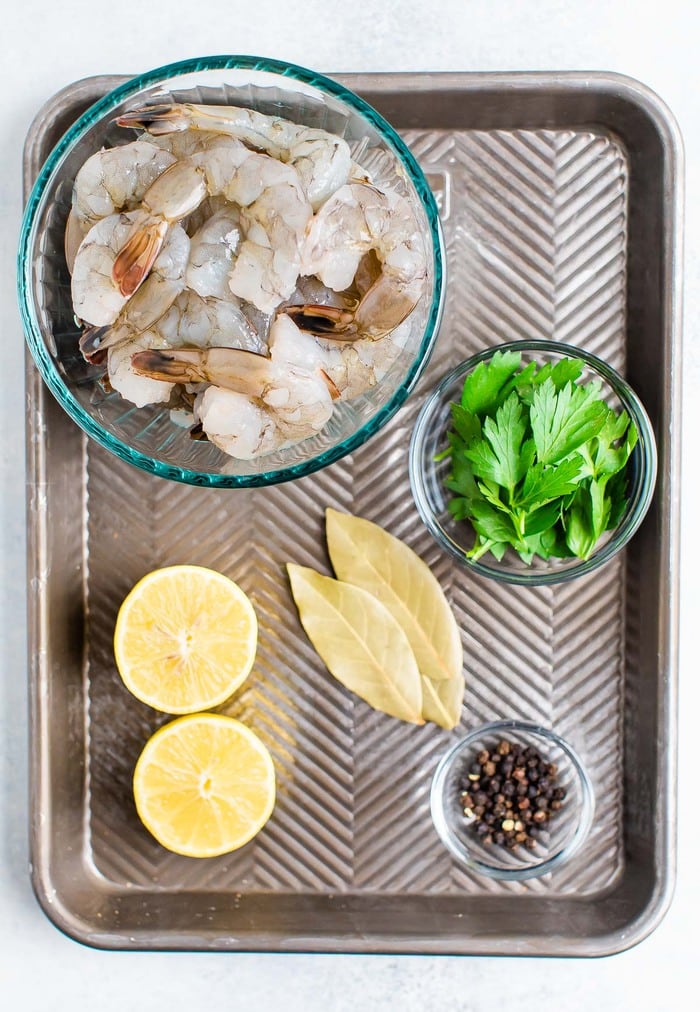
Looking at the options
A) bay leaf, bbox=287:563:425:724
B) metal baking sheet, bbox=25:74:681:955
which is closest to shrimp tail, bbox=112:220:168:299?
metal baking sheet, bbox=25:74:681:955

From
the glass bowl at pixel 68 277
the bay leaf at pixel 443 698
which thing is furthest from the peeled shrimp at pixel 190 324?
the bay leaf at pixel 443 698

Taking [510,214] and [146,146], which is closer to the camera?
[146,146]

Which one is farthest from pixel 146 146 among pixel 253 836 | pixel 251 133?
pixel 253 836

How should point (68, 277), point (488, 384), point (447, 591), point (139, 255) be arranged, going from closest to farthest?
point (139, 255) → point (68, 277) → point (488, 384) → point (447, 591)

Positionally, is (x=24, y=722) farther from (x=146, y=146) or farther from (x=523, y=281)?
(x=523, y=281)

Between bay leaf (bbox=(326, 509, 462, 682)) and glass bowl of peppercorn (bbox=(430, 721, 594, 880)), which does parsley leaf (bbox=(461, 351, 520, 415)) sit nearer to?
bay leaf (bbox=(326, 509, 462, 682))

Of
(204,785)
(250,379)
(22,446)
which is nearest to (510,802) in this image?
(204,785)

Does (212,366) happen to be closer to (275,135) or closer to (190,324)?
(190,324)
